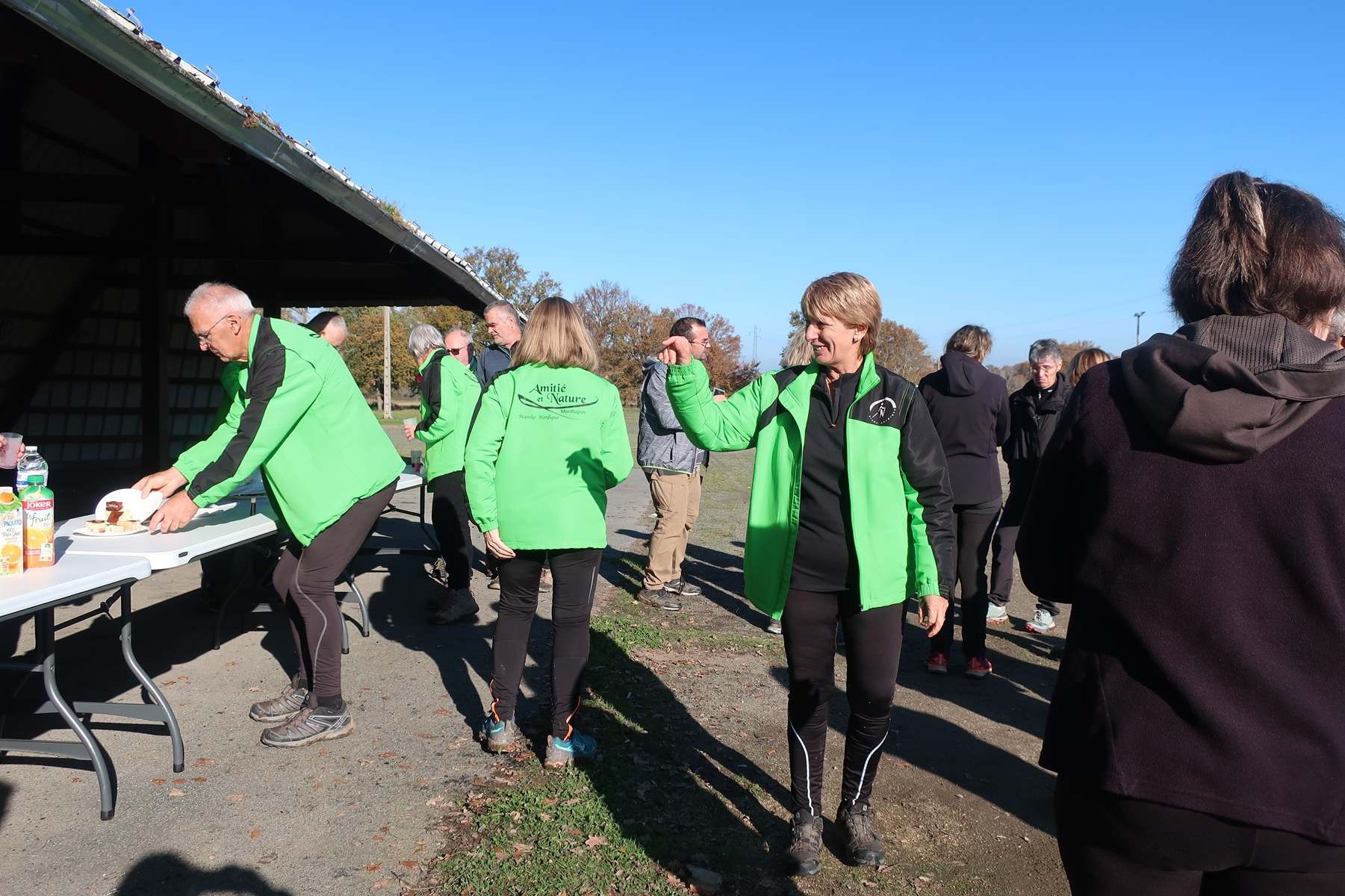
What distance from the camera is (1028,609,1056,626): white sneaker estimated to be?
23.0ft

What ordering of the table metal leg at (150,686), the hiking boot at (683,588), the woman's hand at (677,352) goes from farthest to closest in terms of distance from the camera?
the hiking boot at (683,588), the table metal leg at (150,686), the woman's hand at (677,352)

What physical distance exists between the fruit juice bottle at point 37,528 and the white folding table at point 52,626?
0.05 m

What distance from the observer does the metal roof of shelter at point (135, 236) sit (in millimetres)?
5207

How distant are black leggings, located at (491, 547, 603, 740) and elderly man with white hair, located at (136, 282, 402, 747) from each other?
825 millimetres

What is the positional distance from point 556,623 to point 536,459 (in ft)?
2.55

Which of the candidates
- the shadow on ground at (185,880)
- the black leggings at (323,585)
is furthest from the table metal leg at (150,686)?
the shadow on ground at (185,880)

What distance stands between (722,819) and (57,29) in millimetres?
4501

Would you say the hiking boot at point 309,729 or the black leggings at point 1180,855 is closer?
the black leggings at point 1180,855

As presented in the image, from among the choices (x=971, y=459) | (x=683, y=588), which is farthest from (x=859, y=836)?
(x=683, y=588)

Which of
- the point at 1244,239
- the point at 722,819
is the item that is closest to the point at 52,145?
the point at 722,819

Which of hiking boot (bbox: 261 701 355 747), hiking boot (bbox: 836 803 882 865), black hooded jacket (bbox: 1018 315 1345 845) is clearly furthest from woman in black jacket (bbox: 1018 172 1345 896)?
hiking boot (bbox: 261 701 355 747)

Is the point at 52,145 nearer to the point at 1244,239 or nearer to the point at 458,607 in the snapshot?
the point at 458,607

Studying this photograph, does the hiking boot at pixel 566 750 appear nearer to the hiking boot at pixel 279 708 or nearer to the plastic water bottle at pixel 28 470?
the hiking boot at pixel 279 708

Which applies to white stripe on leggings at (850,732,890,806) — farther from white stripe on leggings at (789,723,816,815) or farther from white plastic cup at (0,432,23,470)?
white plastic cup at (0,432,23,470)
